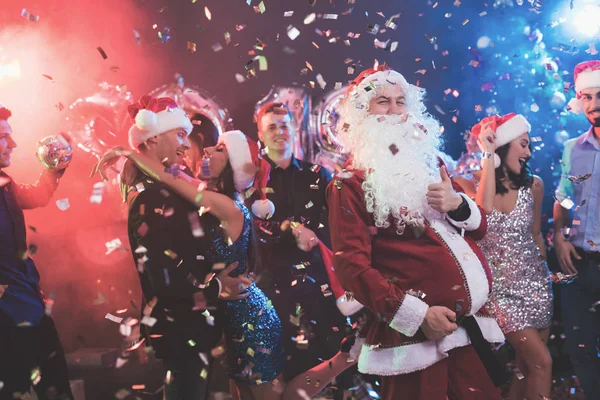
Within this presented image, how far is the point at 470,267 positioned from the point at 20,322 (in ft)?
8.85

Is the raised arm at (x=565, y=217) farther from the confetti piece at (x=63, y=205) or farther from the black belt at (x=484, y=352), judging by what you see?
the confetti piece at (x=63, y=205)

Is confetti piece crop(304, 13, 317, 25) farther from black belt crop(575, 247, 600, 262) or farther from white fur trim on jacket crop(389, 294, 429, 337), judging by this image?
white fur trim on jacket crop(389, 294, 429, 337)

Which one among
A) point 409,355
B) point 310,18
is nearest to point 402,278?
point 409,355

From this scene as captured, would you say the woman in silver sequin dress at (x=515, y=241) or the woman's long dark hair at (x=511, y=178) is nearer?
the woman in silver sequin dress at (x=515, y=241)

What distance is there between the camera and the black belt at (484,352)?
234 cm

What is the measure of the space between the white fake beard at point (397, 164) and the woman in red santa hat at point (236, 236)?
71 centimetres

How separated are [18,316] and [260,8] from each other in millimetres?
3517

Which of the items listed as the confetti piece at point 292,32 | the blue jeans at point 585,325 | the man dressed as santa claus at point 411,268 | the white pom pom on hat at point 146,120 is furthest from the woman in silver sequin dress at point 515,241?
the white pom pom on hat at point 146,120


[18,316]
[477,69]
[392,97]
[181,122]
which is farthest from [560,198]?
[18,316]

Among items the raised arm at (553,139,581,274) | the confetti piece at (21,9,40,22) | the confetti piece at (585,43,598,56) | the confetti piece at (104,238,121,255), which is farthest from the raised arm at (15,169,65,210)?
→ the confetti piece at (585,43,598,56)

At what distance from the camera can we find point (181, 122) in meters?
3.06

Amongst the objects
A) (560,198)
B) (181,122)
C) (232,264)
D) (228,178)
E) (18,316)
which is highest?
(181,122)

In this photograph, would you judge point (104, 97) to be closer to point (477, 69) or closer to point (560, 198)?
point (477, 69)

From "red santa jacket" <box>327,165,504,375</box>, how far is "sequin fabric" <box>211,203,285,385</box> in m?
0.72
